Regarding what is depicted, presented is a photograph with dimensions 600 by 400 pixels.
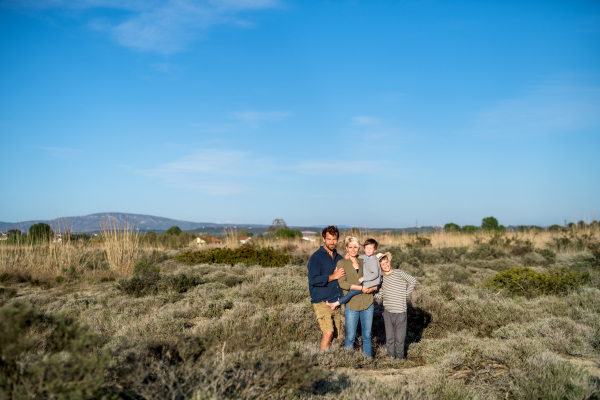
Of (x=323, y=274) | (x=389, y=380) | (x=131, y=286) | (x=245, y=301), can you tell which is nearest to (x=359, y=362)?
(x=389, y=380)

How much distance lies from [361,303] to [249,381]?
8.02 ft

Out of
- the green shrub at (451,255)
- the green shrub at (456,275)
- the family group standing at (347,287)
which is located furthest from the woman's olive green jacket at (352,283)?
the green shrub at (451,255)

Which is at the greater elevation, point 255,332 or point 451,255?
point 255,332

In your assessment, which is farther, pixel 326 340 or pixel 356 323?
pixel 356 323

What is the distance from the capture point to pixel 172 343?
3.30 m

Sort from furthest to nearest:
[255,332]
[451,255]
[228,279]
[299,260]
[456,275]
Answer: [451,255], [299,260], [456,275], [228,279], [255,332]

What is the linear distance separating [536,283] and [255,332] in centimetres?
807

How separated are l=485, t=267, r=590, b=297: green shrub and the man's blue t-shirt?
612 cm

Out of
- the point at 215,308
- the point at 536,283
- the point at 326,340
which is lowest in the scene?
the point at 215,308

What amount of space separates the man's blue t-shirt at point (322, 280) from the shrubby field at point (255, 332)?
70cm

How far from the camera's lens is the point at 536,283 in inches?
364

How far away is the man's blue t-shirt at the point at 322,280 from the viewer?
4930 mm

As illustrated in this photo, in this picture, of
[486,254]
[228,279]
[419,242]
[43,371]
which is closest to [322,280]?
[43,371]

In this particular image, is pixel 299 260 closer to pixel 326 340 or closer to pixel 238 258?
pixel 238 258
